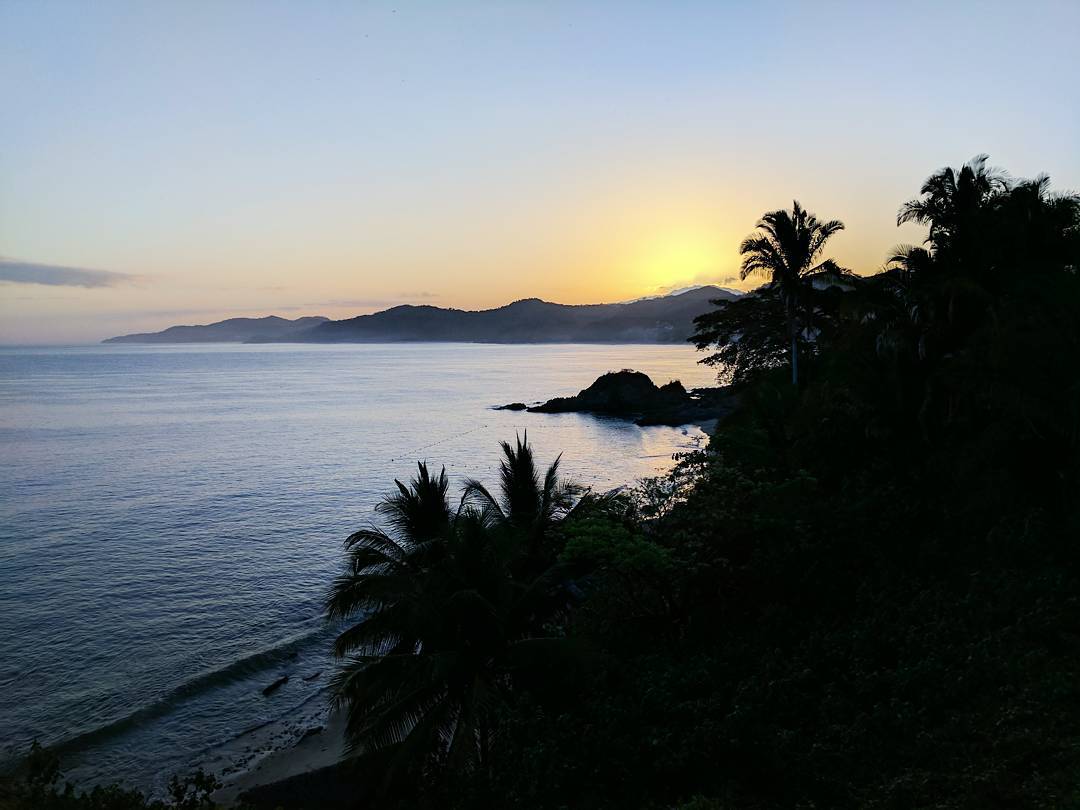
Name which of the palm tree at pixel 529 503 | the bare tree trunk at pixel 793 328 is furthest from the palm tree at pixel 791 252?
the palm tree at pixel 529 503

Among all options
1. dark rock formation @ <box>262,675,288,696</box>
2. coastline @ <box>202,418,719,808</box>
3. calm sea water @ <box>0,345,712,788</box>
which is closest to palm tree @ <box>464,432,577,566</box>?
coastline @ <box>202,418,719,808</box>

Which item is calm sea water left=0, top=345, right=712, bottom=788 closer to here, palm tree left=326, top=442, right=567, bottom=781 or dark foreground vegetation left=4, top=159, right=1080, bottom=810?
dark foreground vegetation left=4, top=159, right=1080, bottom=810

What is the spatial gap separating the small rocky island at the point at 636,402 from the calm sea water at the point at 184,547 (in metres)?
5.58

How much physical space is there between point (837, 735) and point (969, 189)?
21.6 metres

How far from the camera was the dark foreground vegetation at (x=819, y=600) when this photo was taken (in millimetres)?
11312

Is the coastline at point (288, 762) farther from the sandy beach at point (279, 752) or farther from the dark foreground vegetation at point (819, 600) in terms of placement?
the dark foreground vegetation at point (819, 600)

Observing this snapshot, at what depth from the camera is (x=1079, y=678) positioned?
1123 centimetres

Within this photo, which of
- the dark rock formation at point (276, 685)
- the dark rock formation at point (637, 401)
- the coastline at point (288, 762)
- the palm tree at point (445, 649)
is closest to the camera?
the palm tree at point (445, 649)

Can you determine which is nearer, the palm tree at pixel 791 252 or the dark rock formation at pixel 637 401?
the palm tree at pixel 791 252

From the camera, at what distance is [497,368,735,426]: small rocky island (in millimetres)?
94875

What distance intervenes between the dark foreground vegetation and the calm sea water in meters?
8.48

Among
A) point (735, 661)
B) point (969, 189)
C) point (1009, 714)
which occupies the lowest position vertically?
point (735, 661)

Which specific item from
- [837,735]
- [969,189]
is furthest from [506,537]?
Answer: [969,189]

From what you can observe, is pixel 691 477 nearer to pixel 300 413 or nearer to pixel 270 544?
pixel 270 544
